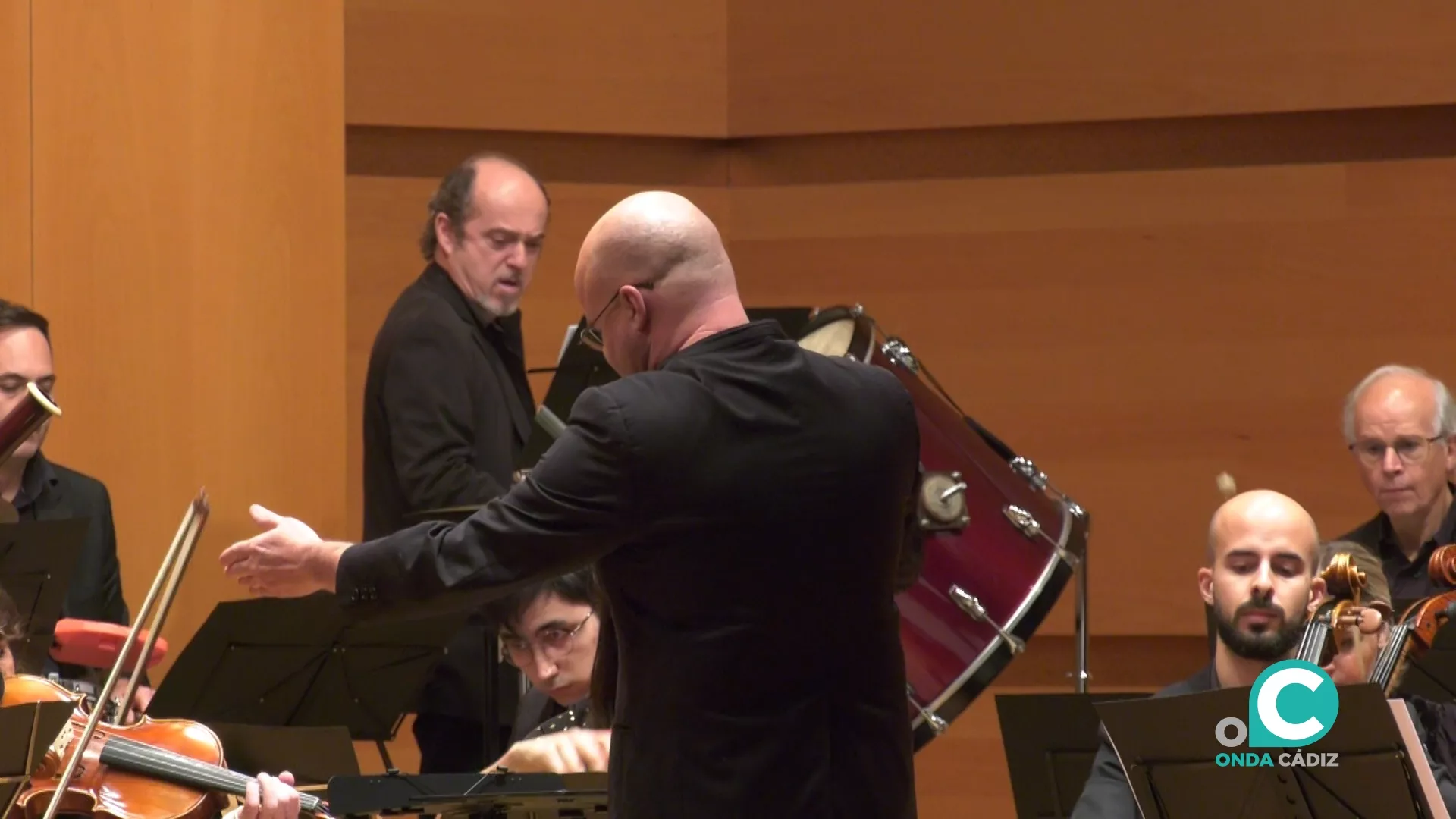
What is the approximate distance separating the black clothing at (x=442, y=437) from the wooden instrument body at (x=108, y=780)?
0.82 metres

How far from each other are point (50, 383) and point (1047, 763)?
1887 mm

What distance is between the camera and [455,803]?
7.68 feet

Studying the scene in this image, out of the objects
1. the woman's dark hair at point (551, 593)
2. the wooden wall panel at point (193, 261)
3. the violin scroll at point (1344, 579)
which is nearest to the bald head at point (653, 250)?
the woman's dark hair at point (551, 593)

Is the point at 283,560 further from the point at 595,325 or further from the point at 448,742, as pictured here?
the point at 448,742

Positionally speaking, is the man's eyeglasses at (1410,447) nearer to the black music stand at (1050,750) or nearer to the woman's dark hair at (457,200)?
the black music stand at (1050,750)

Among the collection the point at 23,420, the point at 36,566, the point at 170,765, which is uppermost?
the point at 23,420

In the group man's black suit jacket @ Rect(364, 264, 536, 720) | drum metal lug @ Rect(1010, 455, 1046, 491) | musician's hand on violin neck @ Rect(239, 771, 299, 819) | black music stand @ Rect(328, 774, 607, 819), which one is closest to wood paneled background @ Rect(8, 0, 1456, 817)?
man's black suit jacket @ Rect(364, 264, 536, 720)

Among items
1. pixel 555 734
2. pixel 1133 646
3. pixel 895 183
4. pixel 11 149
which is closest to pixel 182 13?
pixel 11 149

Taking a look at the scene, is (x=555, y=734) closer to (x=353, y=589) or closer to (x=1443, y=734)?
(x=353, y=589)

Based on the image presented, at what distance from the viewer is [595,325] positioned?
2156 mm

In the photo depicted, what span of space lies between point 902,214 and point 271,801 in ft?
9.54

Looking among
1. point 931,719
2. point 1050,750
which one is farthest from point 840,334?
point 1050,750

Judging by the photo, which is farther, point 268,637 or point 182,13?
point 182,13

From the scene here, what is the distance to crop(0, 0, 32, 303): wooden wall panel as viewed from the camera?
4.31m
